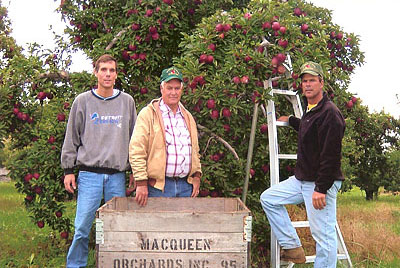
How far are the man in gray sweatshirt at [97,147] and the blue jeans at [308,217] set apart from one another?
140 cm

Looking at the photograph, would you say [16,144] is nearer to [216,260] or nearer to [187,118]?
[187,118]

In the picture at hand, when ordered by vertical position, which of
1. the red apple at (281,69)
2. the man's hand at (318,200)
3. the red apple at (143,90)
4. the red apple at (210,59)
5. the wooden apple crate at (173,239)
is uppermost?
the red apple at (210,59)

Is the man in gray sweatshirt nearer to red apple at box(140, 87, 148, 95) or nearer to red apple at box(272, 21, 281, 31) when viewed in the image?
red apple at box(272, 21, 281, 31)

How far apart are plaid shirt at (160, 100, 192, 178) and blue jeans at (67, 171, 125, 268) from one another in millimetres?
519

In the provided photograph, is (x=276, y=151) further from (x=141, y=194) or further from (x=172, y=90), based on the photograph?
(x=141, y=194)

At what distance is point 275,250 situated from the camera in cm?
477

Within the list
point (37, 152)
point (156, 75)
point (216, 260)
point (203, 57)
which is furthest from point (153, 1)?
point (216, 260)

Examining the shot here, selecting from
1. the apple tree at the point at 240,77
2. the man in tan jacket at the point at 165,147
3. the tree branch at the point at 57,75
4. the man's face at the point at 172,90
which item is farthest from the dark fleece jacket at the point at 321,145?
the tree branch at the point at 57,75

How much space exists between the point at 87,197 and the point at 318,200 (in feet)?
6.58

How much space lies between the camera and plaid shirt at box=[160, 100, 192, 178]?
4.08 meters

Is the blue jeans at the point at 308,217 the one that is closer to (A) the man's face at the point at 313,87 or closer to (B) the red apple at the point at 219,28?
(A) the man's face at the point at 313,87

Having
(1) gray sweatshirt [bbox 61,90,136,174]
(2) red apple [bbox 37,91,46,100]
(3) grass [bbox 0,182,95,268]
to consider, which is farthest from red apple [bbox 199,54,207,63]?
(3) grass [bbox 0,182,95,268]

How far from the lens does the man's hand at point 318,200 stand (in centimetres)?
389

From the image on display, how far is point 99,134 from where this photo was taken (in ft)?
13.9
